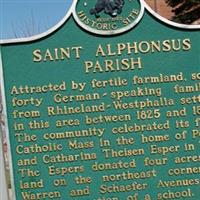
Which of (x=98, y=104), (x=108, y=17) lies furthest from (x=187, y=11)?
(x=98, y=104)

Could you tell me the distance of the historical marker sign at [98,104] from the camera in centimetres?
473

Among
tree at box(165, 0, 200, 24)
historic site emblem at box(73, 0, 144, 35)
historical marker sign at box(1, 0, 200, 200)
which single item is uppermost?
tree at box(165, 0, 200, 24)

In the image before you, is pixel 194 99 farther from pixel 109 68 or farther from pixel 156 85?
pixel 109 68

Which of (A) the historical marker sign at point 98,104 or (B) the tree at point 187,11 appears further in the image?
(B) the tree at point 187,11

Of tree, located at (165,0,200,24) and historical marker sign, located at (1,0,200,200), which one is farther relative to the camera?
tree, located at (165,0,200,24)

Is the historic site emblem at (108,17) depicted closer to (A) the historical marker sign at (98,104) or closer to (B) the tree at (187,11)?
(A) the historical marker sign at (98,104)

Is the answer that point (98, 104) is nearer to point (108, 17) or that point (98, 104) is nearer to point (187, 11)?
point (108, 17)

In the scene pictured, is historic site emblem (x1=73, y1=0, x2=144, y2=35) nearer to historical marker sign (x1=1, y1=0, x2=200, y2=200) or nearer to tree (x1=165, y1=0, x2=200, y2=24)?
historical marker sign (x1=1, y1=0, x2=200, y2=200)

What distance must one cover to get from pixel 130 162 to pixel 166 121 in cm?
46

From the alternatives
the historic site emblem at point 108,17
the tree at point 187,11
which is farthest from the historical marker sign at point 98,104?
the tree at point 187,11

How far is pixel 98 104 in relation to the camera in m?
4.74

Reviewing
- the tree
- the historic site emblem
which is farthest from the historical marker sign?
the tree

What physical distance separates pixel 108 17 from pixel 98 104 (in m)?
0.73

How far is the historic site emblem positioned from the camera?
15.5 ft
